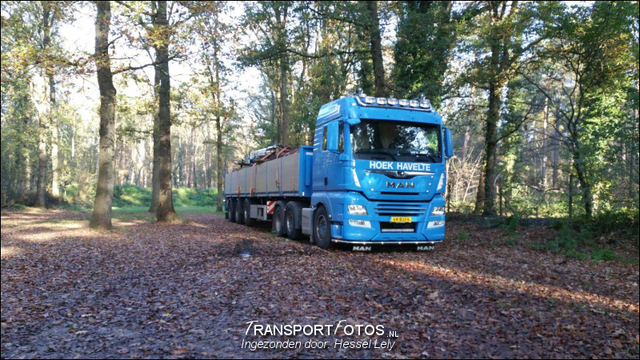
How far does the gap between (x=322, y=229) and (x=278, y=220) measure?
12.5 feet

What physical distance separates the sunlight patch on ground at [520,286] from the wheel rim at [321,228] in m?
2.59

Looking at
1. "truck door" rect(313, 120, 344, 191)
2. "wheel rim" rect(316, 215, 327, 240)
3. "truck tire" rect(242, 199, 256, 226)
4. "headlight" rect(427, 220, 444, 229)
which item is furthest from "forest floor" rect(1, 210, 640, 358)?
"truck tire" rect(242, 199, 256, 226)

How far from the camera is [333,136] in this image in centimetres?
1023

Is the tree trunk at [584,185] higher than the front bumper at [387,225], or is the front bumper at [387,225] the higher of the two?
the tree trunk at [584,185]

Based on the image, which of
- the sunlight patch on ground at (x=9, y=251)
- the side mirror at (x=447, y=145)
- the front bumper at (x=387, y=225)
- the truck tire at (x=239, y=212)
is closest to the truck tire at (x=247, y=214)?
the truck tire at (x=239, y=212)

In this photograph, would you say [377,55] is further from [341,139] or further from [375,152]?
[375,152]

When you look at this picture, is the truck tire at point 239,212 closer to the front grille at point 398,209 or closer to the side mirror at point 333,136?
the side mirror at point 333,136

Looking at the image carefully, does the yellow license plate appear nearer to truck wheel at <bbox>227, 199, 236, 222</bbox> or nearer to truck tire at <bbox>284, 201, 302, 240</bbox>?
truck tire at <bbox>284, 201, 302, 240</bbox>

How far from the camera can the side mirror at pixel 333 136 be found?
400 inches

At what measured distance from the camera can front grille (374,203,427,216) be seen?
9.73 metres

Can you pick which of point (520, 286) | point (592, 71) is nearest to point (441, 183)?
point (520, 286)

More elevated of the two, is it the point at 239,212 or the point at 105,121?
the point at 105,121

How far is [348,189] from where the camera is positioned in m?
9.73

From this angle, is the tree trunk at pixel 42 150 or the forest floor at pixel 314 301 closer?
the forest floor at pixel 314 301
